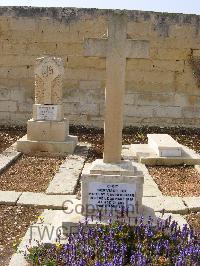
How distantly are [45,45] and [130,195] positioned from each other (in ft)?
19.5

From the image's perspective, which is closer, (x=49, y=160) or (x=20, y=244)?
(x=20, y=244)

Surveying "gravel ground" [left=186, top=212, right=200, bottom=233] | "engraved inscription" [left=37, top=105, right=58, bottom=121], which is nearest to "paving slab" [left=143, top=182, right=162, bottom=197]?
"gravel ground" [left=186, top=212, right=200, bottom=233]

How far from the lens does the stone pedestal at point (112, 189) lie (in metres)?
3.90

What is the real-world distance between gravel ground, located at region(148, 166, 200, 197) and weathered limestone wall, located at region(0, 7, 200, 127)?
3.06 m

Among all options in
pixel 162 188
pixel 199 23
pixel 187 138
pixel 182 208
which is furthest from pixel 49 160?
pixel 199 23

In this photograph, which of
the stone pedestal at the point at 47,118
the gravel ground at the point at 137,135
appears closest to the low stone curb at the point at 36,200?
the stone pedestal at the point at 47,118

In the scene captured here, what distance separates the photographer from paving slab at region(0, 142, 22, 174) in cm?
623

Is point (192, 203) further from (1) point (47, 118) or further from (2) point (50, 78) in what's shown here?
(2) point (50, 78)

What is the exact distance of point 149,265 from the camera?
3.05 meters

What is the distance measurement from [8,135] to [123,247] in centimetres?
578

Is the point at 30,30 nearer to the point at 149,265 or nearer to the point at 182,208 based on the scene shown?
the point at 182,208

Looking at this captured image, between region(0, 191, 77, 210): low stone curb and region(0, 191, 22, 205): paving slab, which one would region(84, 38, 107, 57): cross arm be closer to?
region(0, 191, 77, 210): low stone curb

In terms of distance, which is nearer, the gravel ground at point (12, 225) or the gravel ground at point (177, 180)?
the gravel ground at point (12, 225)

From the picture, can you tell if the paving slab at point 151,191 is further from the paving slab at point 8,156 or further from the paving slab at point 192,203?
the paving slab at point 8,156
